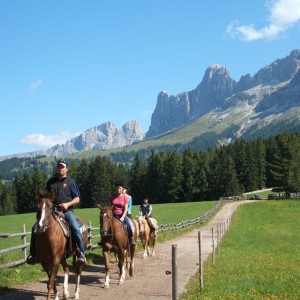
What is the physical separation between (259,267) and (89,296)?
900 centimetres

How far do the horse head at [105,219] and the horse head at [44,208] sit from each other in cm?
355

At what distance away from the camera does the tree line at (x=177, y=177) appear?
116688mm

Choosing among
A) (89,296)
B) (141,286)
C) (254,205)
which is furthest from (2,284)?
(254,205)

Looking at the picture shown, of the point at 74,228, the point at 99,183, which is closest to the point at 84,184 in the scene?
the point at 99,183

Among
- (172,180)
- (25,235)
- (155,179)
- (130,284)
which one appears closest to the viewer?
(130,284)

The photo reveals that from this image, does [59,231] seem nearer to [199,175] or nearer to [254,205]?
[254,205]

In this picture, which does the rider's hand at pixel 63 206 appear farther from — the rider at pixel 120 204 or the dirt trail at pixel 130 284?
the rider at pixel 120 204

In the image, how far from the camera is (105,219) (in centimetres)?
1473

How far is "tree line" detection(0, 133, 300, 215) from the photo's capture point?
4594 inches

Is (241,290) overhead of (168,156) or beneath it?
beneath

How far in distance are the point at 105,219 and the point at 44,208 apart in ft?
13.2

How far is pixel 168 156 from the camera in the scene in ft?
419

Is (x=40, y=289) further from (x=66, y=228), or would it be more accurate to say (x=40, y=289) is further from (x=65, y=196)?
(x=65, y=196)

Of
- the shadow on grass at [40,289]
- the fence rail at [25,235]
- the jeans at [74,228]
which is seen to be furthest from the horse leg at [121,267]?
the fence rail at [25,235]
